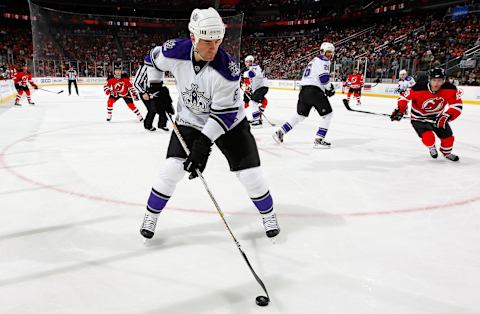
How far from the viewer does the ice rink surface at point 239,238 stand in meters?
1.64

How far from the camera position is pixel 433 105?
444 centimetres

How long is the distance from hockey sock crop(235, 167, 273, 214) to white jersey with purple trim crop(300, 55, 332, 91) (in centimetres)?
307

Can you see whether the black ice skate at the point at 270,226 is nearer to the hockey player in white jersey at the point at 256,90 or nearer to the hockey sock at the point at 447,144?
the hockey sock at the point at 447,144

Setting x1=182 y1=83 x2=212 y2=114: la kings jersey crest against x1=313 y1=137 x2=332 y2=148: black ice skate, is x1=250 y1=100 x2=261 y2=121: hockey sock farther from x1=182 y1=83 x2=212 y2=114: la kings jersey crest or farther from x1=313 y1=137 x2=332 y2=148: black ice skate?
x1=182 y1=83 x2=212 y2=114: la kings jersey crest

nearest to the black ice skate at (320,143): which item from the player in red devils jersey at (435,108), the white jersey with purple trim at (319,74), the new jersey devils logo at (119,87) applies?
the white jersey with purple trim at (319,74)

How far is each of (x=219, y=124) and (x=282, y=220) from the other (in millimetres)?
993

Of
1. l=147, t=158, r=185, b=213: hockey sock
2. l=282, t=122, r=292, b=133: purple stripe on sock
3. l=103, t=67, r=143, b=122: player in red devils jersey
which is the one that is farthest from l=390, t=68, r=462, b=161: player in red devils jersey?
l=103, t=67, r=143, b=122: player in red devils jersey

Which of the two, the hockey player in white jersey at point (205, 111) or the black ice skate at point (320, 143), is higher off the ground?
the hockey player in white jersey at point (205, 111)

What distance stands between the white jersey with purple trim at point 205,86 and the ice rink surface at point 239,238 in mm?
723

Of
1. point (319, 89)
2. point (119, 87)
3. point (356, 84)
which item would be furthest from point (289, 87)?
point (319, 89)

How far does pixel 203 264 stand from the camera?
1.94m

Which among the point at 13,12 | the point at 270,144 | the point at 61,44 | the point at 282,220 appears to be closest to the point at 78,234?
the point at 282,220

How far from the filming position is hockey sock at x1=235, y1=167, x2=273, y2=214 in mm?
2086

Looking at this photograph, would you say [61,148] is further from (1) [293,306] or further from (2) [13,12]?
(2) [13,12]
